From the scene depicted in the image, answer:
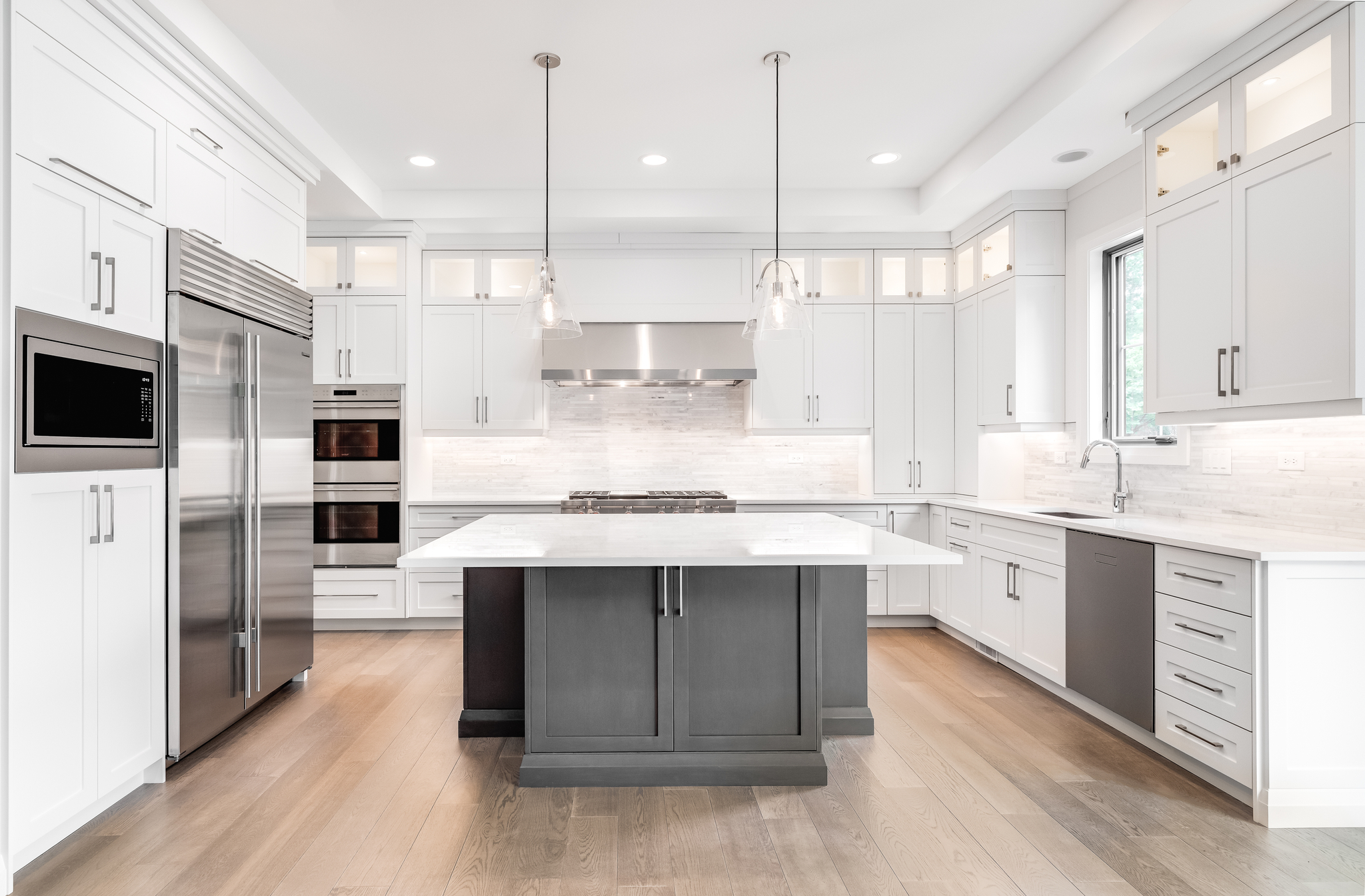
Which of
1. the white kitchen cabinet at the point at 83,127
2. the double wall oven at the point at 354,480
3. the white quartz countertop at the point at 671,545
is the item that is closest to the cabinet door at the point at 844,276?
the white quartz countertop at the point at 671,545

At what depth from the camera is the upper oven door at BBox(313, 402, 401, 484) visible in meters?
4.74

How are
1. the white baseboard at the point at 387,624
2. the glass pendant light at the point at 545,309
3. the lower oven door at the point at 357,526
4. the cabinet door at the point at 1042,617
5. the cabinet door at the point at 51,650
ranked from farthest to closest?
the white baseboard at the point at 387,624
the lower oven door at the point at 357,526
the cabinet door at the point at 1042,617
the glass pendant light at the point at 545,309
the cabinet door at the point at 51,650

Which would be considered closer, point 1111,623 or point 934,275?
point 1111,623

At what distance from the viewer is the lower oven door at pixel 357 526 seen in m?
4.73

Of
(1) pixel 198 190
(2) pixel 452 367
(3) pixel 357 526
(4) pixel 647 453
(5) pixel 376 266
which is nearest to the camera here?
(1) pixel 198 190

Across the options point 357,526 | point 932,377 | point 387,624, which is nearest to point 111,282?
point 357,526

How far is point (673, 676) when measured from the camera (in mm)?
2592

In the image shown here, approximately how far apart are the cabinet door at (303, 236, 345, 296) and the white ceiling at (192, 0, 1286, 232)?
32cm

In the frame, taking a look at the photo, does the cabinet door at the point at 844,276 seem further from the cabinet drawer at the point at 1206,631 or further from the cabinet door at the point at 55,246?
the cabinet door at the point at 55,246

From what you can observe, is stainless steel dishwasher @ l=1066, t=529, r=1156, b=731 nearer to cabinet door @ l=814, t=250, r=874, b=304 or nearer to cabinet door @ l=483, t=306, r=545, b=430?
cabinet door @ l=814, t=250, r=874, b=304

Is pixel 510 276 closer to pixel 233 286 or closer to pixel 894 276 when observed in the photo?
pixel 233 286

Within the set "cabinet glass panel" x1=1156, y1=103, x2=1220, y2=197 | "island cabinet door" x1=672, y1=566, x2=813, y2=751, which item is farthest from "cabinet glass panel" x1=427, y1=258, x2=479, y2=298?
"cabinet glass panel" x1=1156, y1=103, x2=1220, y2=197

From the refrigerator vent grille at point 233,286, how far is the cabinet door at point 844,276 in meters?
3.15

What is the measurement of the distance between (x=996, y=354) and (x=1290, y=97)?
2.11 m
